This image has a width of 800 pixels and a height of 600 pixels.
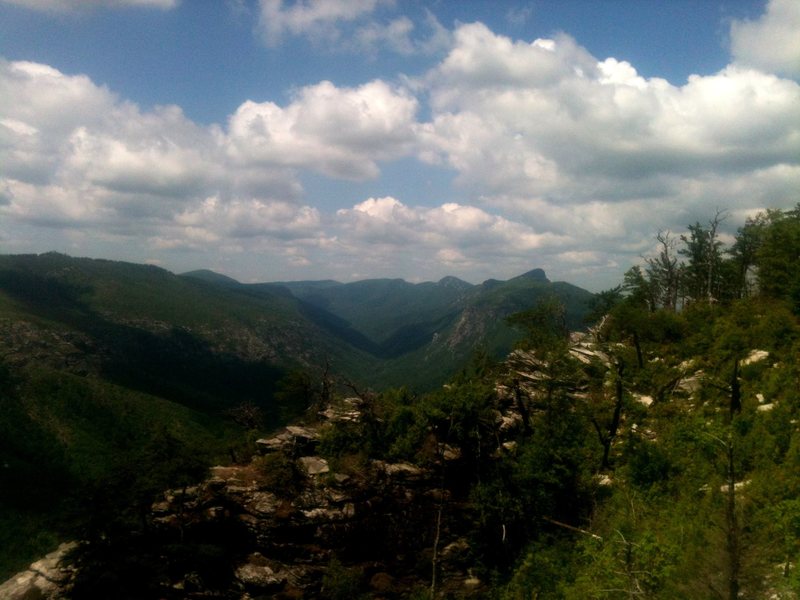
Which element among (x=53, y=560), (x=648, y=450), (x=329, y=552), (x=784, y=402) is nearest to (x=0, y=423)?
(x=53, y=560)

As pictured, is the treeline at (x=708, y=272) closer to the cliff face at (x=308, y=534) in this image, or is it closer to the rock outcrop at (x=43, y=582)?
the cliff face at (x=308, y=534)

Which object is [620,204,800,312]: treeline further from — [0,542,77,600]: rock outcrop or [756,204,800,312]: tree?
[0,542,77,600]: rock outcrop

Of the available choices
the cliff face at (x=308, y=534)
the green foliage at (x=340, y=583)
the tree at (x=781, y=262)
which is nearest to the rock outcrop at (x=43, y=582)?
the cliff face at (x=308, y=534)

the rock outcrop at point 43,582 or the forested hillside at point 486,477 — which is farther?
the rock outcrop at point 43,582

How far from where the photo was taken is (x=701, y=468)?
1144 inches

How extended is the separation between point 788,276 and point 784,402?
2081cm

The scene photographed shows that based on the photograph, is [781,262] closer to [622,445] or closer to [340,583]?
[622,445]

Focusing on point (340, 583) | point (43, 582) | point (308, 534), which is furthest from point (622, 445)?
point (43, 582)

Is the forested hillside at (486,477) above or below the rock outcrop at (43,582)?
above

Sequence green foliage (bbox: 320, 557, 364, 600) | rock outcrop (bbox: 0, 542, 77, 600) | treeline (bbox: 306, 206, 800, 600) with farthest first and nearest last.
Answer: green foliage (bbox: 320, 557, 364, 600) → rock outcrop (bbox: 0, 542, 77, 600) → treeline (bbox: 306, 206, 800, 600)

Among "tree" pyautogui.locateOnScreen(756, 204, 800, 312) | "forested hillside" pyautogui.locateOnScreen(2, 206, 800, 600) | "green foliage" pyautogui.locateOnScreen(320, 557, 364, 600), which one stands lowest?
"green foliage" pyautogui.locateOnScreen(320, 557, 364, 600)

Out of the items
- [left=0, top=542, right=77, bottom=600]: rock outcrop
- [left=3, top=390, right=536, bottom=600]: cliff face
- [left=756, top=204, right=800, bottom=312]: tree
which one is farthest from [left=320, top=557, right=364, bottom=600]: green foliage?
[left=756, top=204, right=800, bottom=312]: tree

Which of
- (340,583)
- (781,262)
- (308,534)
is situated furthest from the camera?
(781,262)

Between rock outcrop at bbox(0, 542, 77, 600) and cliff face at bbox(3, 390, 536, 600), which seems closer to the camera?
rock outcrop at bbox(0, 542, 77, 600)
